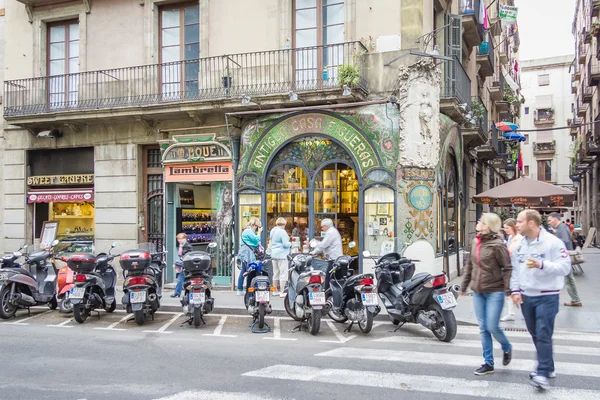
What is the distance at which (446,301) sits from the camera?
7.96 m

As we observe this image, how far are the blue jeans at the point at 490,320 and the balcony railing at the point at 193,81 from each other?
7.51m

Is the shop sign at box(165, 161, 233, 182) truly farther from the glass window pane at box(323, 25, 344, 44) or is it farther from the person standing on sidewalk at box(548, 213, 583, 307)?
the person standing on sidewalk at box(548, 213, 583, 307)

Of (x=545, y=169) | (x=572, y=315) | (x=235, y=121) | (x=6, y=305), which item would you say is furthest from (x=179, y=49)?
(x=545, y=169)

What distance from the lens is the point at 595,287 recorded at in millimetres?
14164

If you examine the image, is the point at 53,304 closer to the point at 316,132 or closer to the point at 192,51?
the point at 316,132

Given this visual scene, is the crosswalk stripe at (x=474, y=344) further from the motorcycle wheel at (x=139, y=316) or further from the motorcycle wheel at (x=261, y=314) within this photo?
the motorcycle wheel at (x=139, y=316)

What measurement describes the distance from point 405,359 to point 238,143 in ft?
29.0

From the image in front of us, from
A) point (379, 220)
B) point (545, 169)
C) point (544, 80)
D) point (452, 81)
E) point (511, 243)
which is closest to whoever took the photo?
point (511, 243)

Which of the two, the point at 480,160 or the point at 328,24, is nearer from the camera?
the point at 328,24

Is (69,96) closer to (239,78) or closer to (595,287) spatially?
(239,78)

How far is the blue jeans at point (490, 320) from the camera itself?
6.21 m

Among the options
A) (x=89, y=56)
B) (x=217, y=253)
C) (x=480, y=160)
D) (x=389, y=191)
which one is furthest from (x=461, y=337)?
(x=480, y=160)

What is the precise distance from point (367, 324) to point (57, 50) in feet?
43.0

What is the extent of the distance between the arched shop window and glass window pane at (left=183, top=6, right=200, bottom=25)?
669 cm
